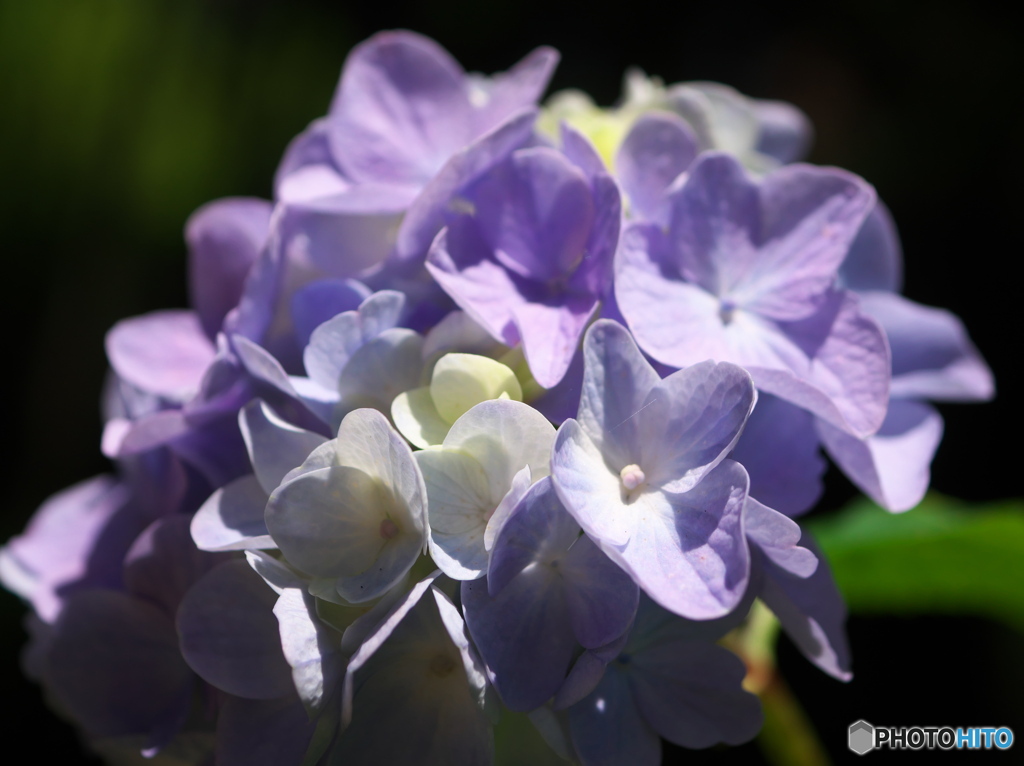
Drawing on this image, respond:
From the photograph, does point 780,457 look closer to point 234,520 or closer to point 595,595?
point 595,595

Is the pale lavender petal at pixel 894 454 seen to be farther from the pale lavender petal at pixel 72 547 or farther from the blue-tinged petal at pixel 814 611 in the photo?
the pale lavender petal at pixel 72 547

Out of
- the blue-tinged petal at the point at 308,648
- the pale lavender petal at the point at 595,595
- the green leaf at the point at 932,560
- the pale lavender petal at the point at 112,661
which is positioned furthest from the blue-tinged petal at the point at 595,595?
the green leaf at the point at 932,560

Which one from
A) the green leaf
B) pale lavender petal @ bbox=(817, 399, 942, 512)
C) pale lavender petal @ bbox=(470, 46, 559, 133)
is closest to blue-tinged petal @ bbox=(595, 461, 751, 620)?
pale lavender petal @ bbox=(817, 399, 942, 512)

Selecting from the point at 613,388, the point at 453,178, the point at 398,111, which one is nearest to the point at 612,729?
the point at 613,388

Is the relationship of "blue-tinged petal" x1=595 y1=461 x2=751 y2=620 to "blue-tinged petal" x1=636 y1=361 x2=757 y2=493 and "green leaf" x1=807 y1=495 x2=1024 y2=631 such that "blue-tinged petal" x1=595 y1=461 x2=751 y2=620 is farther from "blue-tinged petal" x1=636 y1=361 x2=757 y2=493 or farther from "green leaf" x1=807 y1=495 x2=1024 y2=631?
"green leaf" x1=807 y1=495 x2=1024 y2=631

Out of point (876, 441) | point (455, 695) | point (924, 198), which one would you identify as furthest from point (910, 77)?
point (455, 695)

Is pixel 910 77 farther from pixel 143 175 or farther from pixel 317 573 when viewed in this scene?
Result: pixel 317 573
